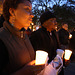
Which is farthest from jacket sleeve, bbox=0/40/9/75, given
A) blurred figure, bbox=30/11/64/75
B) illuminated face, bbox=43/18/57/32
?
illuminated face, bbox=43/18/57/32

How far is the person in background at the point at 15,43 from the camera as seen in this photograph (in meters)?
0.86

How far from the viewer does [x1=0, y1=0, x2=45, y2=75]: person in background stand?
0.86 metres

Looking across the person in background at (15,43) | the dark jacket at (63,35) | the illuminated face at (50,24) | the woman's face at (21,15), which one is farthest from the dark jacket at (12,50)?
the dark jacket at (63,35)

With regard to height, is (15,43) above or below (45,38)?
above

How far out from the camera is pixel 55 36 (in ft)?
9.33

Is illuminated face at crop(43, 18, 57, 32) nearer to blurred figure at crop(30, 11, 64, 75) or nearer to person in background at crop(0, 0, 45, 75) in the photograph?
blurred figure at crop(30, 11, 64, 75)

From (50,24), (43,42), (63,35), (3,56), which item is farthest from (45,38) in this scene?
(63,35)

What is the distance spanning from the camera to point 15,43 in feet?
3.28

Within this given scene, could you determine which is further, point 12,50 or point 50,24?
point 50,24

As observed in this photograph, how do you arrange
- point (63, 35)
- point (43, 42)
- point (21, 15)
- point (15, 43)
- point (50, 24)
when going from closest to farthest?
point (15, 43), point (21, 15), point (43, 42), point (50, 24), point (63, 35)

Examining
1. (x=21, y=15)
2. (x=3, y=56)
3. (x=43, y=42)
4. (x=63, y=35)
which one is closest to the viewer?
(x=3, y=56)

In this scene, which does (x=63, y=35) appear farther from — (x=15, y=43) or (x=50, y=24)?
(x=15, y=43)

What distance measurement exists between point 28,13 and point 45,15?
1572 mm

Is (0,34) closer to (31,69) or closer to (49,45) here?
(31,69)
